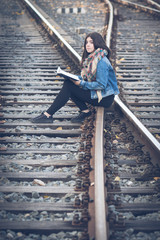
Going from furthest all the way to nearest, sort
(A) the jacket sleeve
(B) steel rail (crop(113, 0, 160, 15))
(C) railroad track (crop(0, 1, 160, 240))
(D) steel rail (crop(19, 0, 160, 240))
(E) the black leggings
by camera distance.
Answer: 1. (B) steel rail (crop(113, 0, 160, 15))
2. (E) the black leggings
3. (A) the jacket sleeve
4. (C) railroad track (crop(0, 1, 160, 240))
5. (D) steel rail (crop(19, 0, 160, 240))

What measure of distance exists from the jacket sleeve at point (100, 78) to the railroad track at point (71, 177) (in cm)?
38

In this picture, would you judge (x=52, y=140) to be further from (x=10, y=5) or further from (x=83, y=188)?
(x=10, y=5)

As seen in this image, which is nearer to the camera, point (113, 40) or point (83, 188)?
point (83, 188)

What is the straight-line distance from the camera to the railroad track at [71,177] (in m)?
2.51

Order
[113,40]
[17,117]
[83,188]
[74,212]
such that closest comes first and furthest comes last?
[74,212]
[83,188]
[17,117]
[113,40]

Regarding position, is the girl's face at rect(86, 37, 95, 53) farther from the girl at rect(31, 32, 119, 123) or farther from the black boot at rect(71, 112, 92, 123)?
the black boot at rect(71, 112, 92, 123)

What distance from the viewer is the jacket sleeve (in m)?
4.16

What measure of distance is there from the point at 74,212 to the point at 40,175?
2.26 ft

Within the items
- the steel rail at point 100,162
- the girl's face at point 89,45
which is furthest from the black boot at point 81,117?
the girl's face at point 89,45

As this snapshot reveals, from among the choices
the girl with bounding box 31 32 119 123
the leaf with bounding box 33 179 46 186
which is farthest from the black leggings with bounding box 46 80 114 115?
the leaf with bounding box 33 179 46 186

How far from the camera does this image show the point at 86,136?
3.93 meters

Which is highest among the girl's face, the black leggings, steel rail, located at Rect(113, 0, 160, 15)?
steel rail, located at Rect(113, 0, 160, 15)

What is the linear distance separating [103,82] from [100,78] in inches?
2.8

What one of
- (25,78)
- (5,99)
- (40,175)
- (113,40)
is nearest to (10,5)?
(113,40)
